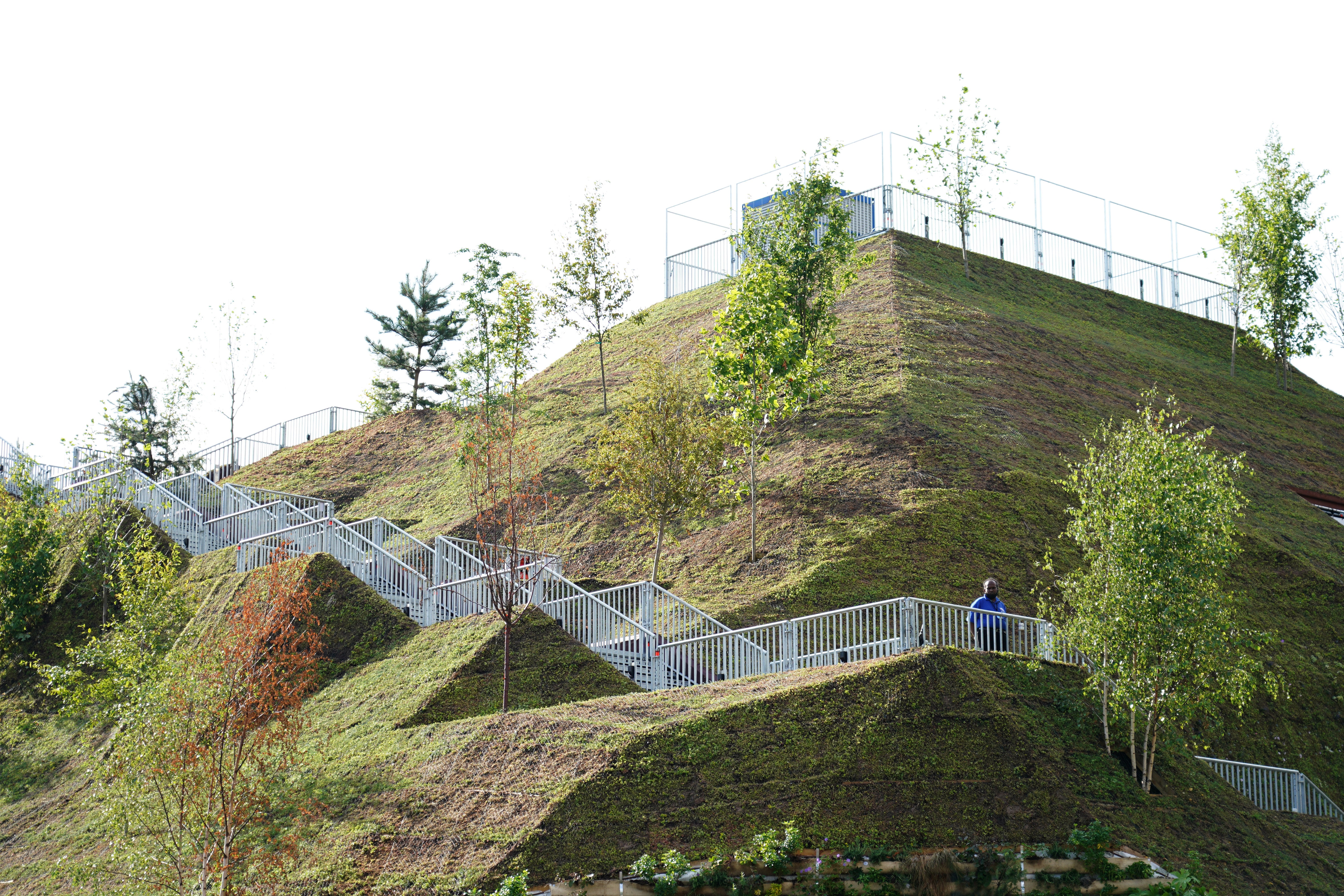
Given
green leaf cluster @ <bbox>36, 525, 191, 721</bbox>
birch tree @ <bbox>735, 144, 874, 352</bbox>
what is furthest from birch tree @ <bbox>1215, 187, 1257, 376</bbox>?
green leaf cluster @ <bbox>36, 525, 191, 721</bbox>

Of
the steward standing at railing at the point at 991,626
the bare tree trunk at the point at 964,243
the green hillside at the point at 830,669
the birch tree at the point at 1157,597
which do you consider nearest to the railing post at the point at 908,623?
the green hillside at the point at 830,669

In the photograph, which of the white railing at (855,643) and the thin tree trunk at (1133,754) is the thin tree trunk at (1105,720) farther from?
the white railing at (855,643)

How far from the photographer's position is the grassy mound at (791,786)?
13.4m

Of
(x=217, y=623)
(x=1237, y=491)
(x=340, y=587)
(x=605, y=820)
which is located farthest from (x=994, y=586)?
(x=217, y=623)

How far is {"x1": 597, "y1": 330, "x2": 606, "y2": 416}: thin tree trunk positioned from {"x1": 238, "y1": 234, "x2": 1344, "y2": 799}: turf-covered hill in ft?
0.86

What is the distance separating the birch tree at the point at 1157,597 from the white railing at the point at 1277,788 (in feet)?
8.17

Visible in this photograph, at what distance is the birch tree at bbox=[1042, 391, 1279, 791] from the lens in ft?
51.5

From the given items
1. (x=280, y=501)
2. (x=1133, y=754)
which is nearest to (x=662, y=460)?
(x=280, y=501)

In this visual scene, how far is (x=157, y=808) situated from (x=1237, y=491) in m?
14.6

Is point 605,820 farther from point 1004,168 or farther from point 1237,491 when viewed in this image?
point 1004,168

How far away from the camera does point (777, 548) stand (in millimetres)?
25406

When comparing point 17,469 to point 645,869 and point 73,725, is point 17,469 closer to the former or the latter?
point 73,725

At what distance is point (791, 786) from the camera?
13945 mm

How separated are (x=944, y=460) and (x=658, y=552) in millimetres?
7442
